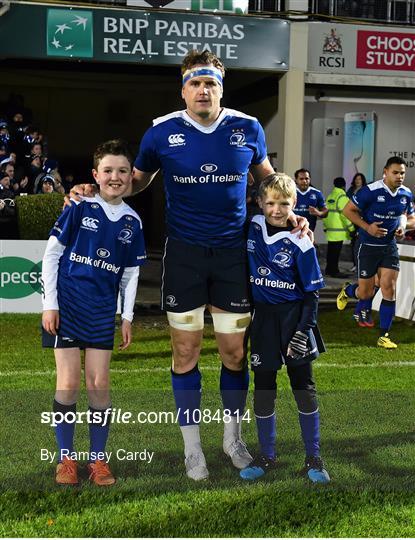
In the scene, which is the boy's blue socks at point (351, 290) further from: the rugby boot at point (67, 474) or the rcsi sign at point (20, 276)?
the rugby boot at point (67, 474)

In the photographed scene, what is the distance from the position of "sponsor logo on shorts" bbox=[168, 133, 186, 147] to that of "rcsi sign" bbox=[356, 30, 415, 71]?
1533 cm

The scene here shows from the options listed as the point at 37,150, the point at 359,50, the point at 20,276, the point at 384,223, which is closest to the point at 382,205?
the point at 384,223

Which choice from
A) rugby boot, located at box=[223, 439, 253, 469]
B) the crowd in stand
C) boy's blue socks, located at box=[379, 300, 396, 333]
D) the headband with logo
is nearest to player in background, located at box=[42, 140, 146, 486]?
the headband with logo

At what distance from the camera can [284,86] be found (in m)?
19.4

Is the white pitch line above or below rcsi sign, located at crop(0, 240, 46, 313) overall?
below

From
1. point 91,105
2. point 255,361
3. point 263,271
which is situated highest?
point 91,105

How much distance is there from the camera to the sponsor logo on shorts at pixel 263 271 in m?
5.18

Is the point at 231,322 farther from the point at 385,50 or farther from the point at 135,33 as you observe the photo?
the point at 385,50

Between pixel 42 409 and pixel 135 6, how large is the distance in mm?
12283

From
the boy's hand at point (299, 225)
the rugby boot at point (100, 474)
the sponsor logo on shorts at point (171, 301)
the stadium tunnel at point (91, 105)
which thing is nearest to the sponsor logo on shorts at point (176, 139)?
the boy's hand at point (299, 225)

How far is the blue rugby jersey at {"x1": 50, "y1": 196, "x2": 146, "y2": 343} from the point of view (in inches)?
197

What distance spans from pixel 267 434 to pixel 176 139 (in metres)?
1.58

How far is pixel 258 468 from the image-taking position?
5.14m

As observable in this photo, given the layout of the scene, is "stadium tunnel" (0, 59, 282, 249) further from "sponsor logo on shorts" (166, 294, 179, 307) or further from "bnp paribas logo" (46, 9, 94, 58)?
"sponsor logo on shorts" (166, 294, 179, 307)
